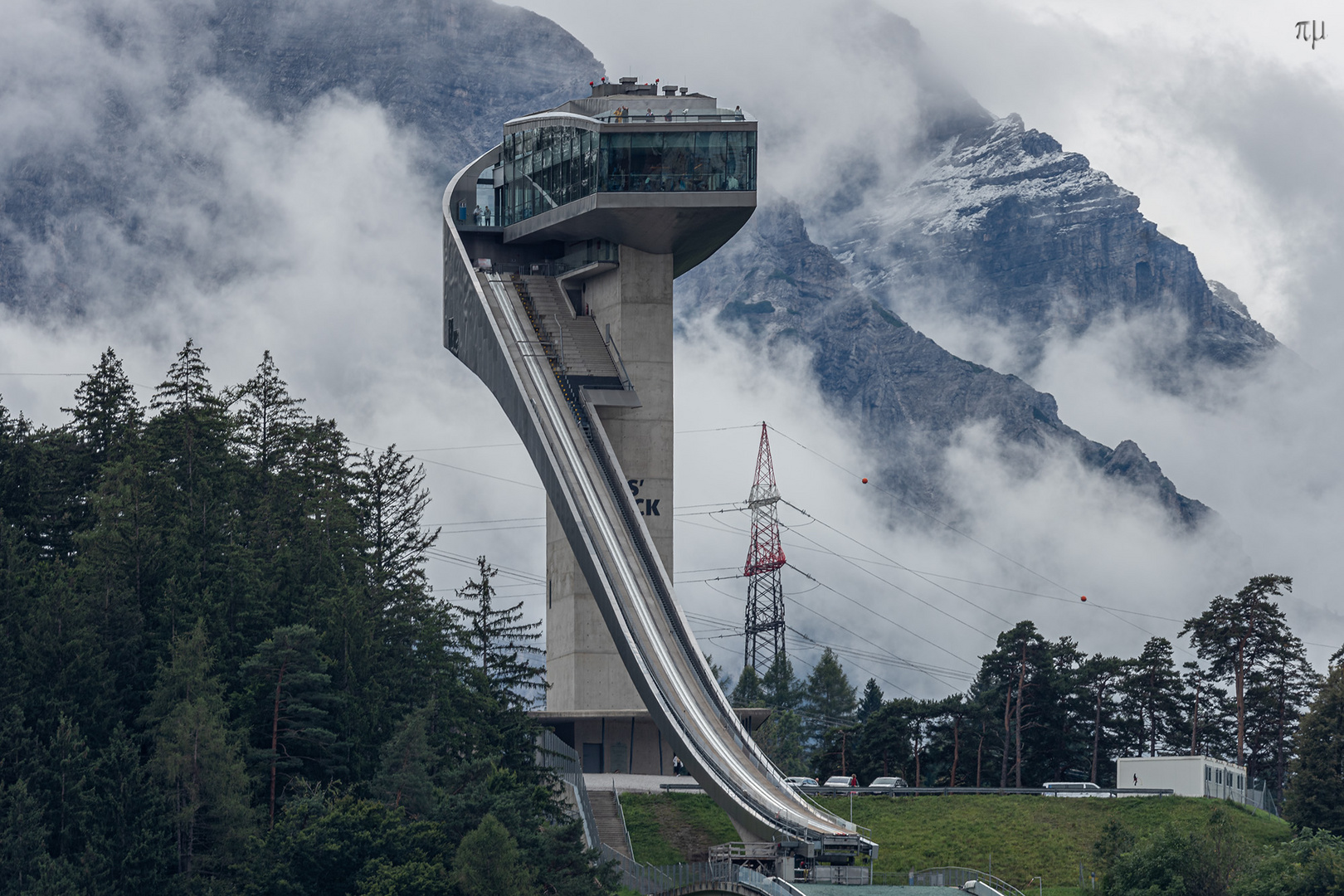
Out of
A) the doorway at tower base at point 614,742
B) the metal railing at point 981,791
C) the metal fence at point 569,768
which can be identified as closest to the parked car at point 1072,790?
the metal railing at point 981,791

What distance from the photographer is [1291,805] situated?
59.4 metres

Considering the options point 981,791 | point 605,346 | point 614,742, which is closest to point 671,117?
point 605,346

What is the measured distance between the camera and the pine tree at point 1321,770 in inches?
2308

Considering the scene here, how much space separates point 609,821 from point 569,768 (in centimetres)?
248

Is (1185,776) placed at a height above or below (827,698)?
below

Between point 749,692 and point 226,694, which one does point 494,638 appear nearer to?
point 226,694

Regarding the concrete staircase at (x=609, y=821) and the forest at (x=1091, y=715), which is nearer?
the concrete staircase at (x=609, y=821)

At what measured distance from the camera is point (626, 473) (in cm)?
6366

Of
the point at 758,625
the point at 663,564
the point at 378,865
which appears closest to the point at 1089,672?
the point at 663,564

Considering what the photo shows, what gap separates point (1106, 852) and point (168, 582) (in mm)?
25240

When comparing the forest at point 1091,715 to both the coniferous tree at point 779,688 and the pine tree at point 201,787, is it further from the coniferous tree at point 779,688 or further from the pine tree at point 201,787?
the pine tree at point 201,787

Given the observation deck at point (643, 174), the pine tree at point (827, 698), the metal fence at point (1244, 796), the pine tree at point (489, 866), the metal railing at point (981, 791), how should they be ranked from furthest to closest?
the pine tree at point (827, 698) → the observation deck at point (643, 174) → the metal fence at point (1244, 796) → the metal railing at point (981, 791) → the pine tree at point (489, 866)

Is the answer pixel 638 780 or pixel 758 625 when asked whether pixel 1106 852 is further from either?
pixel 758 625

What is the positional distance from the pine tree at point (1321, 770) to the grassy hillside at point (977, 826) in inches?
35.1
